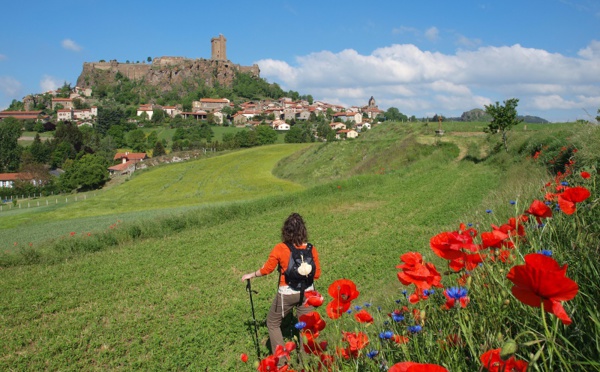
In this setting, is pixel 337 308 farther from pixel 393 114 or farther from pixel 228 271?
pixel 393 114

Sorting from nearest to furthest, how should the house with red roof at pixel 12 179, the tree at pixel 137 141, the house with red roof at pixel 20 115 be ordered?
1. the house with red roof at pixel 12 179
2. the tree at pixel 137 141
3. the house with red roof at pixel 20 115

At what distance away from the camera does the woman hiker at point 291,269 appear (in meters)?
4.86

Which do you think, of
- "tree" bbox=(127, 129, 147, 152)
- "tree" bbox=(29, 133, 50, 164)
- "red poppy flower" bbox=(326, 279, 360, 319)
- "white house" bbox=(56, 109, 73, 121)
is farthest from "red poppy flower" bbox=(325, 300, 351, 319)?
"white house" bbox=(56, 109, 73, 121)

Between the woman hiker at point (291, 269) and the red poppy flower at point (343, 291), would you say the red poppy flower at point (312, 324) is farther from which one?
the woman hiker at point (291, 269)

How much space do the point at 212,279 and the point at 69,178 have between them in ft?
200

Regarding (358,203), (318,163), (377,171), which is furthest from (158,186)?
(358,203)

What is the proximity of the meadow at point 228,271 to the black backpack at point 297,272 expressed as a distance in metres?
0.64

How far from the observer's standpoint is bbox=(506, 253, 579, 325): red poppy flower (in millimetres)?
1065

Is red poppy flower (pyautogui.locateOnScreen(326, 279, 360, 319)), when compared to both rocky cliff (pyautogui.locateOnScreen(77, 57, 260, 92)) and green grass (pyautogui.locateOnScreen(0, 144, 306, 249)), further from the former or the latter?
rocky cliff (pyautogui.locateOnScreen(77, 57, 260, 92))

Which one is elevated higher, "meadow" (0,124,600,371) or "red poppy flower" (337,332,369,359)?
"red poppy flower" (337,332,369,359)

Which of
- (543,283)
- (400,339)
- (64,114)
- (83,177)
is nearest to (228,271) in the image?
(400,339)

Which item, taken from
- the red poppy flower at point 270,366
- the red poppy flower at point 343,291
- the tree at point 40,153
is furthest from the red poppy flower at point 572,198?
the tree at point 40,153

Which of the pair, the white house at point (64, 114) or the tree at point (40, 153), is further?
the white house at point (64, 114)

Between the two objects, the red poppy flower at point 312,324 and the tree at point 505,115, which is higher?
the tree at point 505,115
